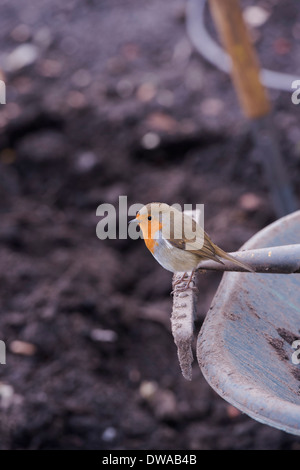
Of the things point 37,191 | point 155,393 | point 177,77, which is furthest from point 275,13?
point 155,393

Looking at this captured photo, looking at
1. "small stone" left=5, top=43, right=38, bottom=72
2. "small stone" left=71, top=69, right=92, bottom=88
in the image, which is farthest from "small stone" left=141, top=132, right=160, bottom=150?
"small stone" left=5, top=43, right=38, bottom=72

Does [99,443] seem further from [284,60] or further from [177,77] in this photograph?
[284,60]

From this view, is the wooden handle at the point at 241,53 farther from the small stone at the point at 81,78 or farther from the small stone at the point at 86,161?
the small stone at the point at 81,78

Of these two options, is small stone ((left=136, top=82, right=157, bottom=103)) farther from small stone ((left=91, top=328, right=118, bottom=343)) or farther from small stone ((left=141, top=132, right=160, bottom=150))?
small stone ((left=91, top=328, right=118, bottom=343))

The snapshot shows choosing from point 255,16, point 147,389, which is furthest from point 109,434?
point 255,16

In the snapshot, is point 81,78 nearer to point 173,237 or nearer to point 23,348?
point 23,348

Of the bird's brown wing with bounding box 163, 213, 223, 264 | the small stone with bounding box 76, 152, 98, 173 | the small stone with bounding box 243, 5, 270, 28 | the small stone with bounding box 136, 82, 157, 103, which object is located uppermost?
the small stone with bounding box 243, 5, 270, 28
